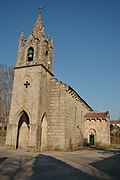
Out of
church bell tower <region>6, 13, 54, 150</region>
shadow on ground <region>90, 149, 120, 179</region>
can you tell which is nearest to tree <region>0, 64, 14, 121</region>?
church bell tower <region>6, 13, 54, 150</region>

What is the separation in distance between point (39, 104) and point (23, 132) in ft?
14.4

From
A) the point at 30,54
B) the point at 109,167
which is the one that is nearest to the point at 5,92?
the point at 30,54

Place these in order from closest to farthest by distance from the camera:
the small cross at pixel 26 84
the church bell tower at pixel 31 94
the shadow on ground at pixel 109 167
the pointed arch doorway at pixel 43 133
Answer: the shadow on ground at pixel 109 167 → the church bell tower at pixel 31 94 → the pointed arch doorway at pixel 43 133 → the small cross at pixel 26 84

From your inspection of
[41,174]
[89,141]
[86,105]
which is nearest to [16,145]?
[41,174]

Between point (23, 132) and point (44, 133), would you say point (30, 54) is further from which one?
point (44, 133)

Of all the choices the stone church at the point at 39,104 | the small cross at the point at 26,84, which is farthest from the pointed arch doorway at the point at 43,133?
the small cross at the point at 26,84

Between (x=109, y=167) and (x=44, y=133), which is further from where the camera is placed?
(x=44, y=133)

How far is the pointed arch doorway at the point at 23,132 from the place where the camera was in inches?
821

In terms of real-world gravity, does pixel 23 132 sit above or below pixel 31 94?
below

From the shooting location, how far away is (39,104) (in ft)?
64.9

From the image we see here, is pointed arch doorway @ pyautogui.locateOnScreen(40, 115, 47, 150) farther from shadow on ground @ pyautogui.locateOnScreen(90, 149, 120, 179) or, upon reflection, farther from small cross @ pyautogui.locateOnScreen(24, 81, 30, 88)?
shadow on ground @ pyautogui.locateOnScreen(90, 149, 120, 179)

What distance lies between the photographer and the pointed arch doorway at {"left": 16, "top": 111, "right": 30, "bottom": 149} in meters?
20.8

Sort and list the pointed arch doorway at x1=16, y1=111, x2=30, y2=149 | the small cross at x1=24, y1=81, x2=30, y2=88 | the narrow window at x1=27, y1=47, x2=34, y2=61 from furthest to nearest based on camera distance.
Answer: the narrow window at x1=27, y1=47, x2=34, y2=61, the small cross at x1=24, y1=81, x2=30, y2=88, the pointed arch doorway at x1=16, y1=111, x2=30, y2=149

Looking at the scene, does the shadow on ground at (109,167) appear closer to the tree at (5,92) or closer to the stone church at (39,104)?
the stone church at (39,104)
